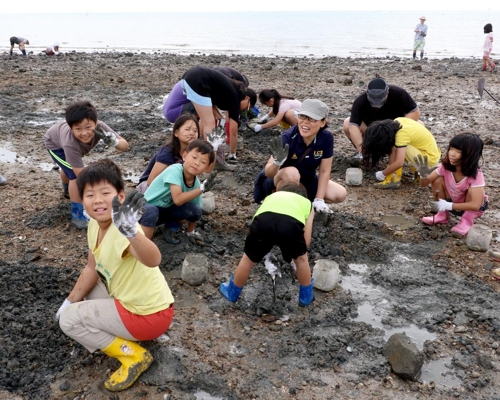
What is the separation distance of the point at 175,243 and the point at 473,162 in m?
2.62

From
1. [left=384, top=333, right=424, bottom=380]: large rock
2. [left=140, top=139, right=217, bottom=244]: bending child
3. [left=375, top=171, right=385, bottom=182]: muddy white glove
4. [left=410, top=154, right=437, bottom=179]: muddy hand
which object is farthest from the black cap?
[left=384, top=333, right=424, bottom=380]: large rock

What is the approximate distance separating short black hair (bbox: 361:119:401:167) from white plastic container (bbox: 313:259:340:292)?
6.71 feet

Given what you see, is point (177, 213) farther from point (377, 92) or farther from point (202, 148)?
point (377, 92)

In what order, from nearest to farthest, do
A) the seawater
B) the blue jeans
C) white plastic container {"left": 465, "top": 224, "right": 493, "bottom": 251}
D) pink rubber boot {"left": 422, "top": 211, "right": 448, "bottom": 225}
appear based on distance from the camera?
the blue jeans, white plastic container {"left": 465, "top": 224, "right": 493, "bottom": 251}, pink rubber boot {"left": 422, "top": 211, "right": 448, "bottom": 225}, the seawater

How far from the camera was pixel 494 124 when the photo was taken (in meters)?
7.27

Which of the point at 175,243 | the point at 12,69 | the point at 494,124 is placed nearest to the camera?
the point at 175,243

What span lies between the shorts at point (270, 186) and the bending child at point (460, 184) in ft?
3.57

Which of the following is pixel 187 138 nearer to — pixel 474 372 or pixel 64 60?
pixel 474 372

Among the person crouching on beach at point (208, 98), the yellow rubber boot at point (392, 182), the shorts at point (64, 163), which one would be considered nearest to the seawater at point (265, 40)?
the person crouching on beach at point (208, 98)

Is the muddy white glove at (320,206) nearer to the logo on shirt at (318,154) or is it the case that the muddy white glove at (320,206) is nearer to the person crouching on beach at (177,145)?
the logo on shirt at (318,154)

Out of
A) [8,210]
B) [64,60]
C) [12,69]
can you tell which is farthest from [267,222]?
[64,60]

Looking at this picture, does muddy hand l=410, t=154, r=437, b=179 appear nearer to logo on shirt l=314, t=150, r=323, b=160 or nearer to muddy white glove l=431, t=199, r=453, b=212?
muddy white glove l=431, t=199, r=453, b=212

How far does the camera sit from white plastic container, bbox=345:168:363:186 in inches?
197

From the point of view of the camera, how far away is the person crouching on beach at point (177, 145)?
3672mm
